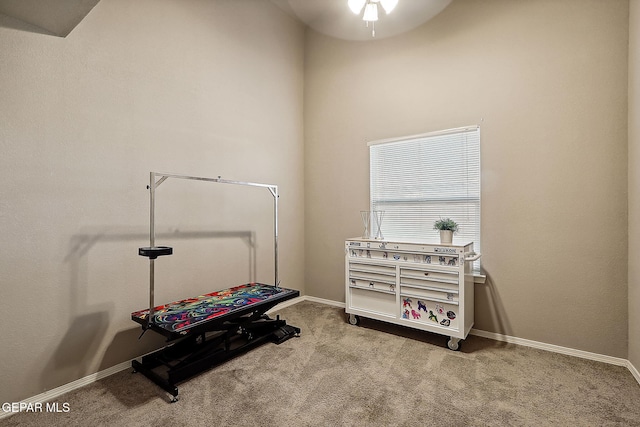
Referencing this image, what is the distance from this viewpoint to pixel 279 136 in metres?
3.69

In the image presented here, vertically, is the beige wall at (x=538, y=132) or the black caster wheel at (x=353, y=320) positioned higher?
the beige wall at (x=538, y=132)

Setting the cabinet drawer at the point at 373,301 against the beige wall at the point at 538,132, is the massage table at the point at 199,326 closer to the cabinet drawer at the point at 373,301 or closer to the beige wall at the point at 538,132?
the cabinet drawer at the point at 373,301

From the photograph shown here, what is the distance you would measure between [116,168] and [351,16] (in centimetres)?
305

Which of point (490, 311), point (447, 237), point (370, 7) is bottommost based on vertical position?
point (490, 311)

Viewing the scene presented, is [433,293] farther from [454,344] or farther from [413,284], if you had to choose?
[454,344]

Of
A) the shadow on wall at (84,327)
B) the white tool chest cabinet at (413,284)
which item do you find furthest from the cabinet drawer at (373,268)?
the shadow on wall at (84,327)

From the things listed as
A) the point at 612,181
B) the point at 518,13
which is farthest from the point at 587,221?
the point at 518,13

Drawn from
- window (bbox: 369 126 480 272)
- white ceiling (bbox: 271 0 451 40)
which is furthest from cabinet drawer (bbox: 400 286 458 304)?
white ceiling (bbox: 271 0 451 40)

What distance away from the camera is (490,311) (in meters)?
2.78

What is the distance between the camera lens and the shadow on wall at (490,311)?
2.72 metres

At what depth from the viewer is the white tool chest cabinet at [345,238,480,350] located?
8.31ft

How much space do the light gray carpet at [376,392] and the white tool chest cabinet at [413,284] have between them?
0.23 metres

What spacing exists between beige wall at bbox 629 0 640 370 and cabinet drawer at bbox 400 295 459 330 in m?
1.16

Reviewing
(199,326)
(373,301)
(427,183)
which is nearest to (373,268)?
(373,301)
